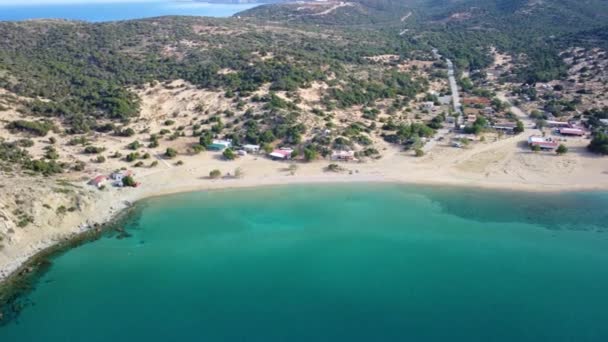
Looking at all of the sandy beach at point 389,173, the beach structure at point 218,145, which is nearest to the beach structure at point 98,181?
the sandy beach at point 389,173

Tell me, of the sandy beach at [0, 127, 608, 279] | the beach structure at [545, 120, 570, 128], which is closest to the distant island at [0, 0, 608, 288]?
the sandy beach at [0, 127, 608, 279]

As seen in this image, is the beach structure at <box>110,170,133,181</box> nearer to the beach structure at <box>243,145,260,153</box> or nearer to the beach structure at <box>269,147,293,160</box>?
the beach structure at <box>243,145,260,153</box>

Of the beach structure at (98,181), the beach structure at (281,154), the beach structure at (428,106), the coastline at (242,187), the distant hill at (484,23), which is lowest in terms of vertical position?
the coastline at (242,187)

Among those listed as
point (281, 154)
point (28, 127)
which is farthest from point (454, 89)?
point (28, 127)

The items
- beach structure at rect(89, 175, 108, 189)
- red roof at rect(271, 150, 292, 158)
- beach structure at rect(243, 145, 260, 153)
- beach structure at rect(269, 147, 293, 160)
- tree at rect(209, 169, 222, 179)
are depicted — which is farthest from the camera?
beach structure at rect(243, 145, 260, 153)

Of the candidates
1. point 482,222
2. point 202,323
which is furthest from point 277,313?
point 482,222

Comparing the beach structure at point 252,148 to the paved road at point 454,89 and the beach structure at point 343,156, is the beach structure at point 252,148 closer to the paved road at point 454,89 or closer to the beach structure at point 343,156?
the beach structure at point 343,156

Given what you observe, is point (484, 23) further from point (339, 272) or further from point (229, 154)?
point (339, 272)
